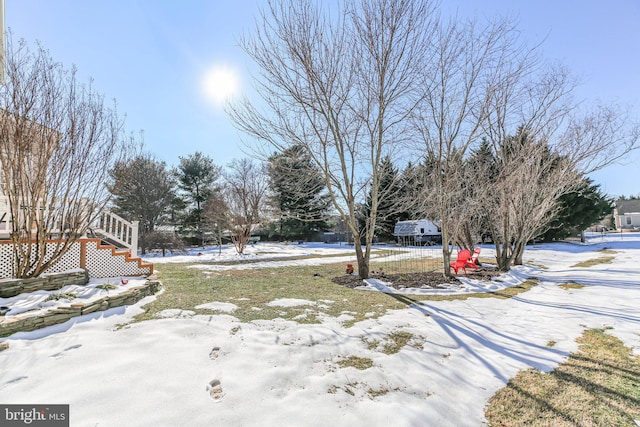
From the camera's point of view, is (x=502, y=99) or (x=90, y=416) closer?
(x=90, y=416)

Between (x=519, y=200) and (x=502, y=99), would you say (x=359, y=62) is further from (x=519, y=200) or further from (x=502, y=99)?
(x=519, y=200)

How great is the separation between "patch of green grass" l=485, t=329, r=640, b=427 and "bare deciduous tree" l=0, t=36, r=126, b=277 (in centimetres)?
698

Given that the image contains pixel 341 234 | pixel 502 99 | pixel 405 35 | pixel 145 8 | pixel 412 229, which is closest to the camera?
pixel 145 8

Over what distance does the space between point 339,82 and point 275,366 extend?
270 inches

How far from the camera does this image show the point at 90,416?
206 centimetres

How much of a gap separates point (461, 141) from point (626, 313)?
5539mm

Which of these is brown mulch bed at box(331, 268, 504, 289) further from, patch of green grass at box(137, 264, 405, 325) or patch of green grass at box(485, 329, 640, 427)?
patch of green grass at box(485, 329, 640, 427)

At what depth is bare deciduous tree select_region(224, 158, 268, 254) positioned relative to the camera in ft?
62.9

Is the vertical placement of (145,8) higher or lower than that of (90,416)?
higher

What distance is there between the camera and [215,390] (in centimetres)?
246

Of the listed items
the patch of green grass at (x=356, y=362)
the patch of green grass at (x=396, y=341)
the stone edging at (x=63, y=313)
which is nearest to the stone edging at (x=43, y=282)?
the stone edging at (x=63, y=313)

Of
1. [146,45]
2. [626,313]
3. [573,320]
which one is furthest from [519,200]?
[146,45]

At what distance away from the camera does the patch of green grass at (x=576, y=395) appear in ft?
7.39

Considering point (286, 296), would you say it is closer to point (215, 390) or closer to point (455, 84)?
point (215, 390)
